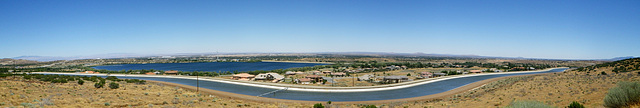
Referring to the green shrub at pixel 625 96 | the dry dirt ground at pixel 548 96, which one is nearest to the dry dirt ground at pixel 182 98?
the dry dirt ground at pixel 548 96

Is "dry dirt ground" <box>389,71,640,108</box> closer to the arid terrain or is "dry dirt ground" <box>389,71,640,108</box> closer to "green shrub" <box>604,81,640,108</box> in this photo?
the arid terrain

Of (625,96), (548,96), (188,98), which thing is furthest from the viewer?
(188,98)

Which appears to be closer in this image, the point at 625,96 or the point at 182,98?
the point at 625,96

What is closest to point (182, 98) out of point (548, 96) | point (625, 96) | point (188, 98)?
point (188, 98)

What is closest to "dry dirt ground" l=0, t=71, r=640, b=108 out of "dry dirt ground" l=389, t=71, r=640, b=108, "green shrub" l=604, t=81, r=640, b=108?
"dry dirt ground" l=389, t=71, r=640, b=108

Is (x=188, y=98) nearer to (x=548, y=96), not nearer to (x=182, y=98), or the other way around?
(x=182, y=98)

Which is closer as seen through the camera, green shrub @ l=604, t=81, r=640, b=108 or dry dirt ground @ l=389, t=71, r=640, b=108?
green shrub @ l=604, t=81, r=640, b=108

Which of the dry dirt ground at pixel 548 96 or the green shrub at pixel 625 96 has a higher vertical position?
the green shrub at pixel 625 96

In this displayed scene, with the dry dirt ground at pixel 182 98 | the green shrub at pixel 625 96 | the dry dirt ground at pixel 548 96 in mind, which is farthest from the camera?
the dry dirt ground at pixel 548 96

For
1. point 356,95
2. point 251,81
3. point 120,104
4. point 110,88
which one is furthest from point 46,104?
point 251,81

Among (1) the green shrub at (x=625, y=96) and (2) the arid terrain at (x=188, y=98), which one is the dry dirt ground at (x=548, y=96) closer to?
(2) the arid terrain at (x=188, y=98)

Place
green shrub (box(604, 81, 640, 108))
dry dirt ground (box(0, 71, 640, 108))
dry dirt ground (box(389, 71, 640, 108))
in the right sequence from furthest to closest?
dry dirt ground (box(389, 71, 640, 108)), dry dirt ground (box(0, 71, 640, 108)), green shrub (box(604, 81, 640, 108))
